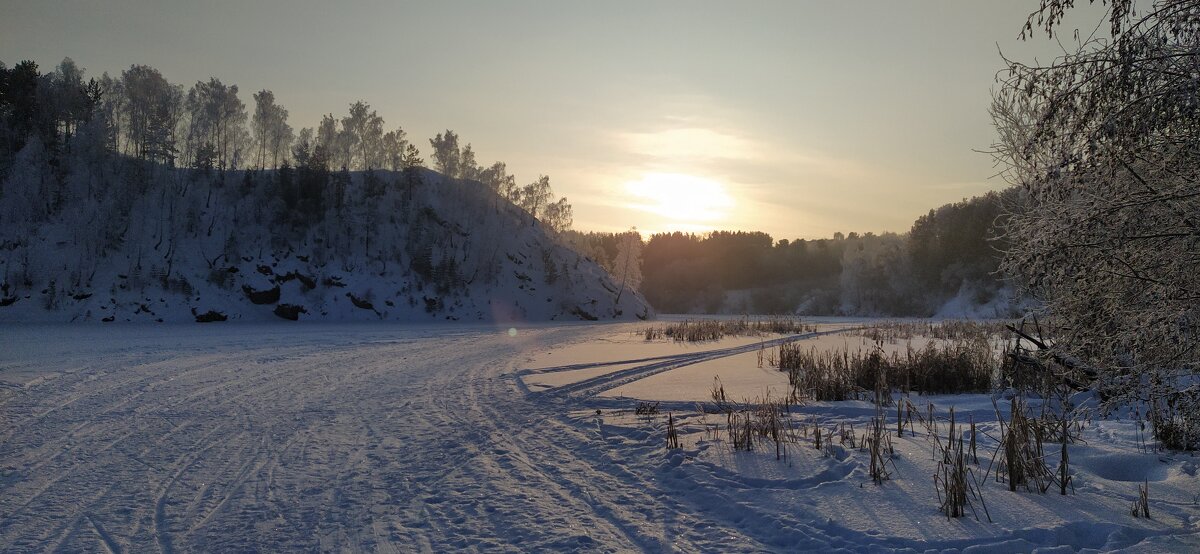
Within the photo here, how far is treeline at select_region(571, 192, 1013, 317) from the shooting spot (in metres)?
86.2

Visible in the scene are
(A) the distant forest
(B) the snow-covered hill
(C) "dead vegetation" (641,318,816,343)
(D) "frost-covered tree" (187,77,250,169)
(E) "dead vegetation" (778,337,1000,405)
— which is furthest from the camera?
(D) "frost-covered tree" (187,77,250,169)

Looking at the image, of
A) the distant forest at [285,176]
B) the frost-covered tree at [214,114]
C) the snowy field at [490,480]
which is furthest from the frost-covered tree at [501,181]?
the snowy field at [490,480]

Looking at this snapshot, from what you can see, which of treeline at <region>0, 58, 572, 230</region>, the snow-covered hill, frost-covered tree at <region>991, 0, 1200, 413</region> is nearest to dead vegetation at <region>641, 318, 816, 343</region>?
frost-covered tree at <region>991, 0, 1200, 413</region>

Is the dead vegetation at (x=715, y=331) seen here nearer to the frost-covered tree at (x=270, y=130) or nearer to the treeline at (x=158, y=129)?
the treeline at (x=158, y=129)

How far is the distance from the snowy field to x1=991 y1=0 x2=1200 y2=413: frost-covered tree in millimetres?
1461

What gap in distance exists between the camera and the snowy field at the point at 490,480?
4863 mm

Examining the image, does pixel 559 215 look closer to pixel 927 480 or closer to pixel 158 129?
pixel 158 129

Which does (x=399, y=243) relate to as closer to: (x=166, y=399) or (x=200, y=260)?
(x=200, y=260)

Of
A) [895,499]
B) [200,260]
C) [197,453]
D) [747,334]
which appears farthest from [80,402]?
[200,260]

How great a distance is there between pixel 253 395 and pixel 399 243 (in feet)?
186

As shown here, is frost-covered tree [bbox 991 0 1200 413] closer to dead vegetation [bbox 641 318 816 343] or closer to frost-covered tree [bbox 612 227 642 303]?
dead vegetation [bbox 641 318 816 343]

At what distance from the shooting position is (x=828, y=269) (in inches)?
5098

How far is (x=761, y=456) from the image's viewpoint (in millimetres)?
7148

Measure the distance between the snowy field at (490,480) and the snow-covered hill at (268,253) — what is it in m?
38.6
